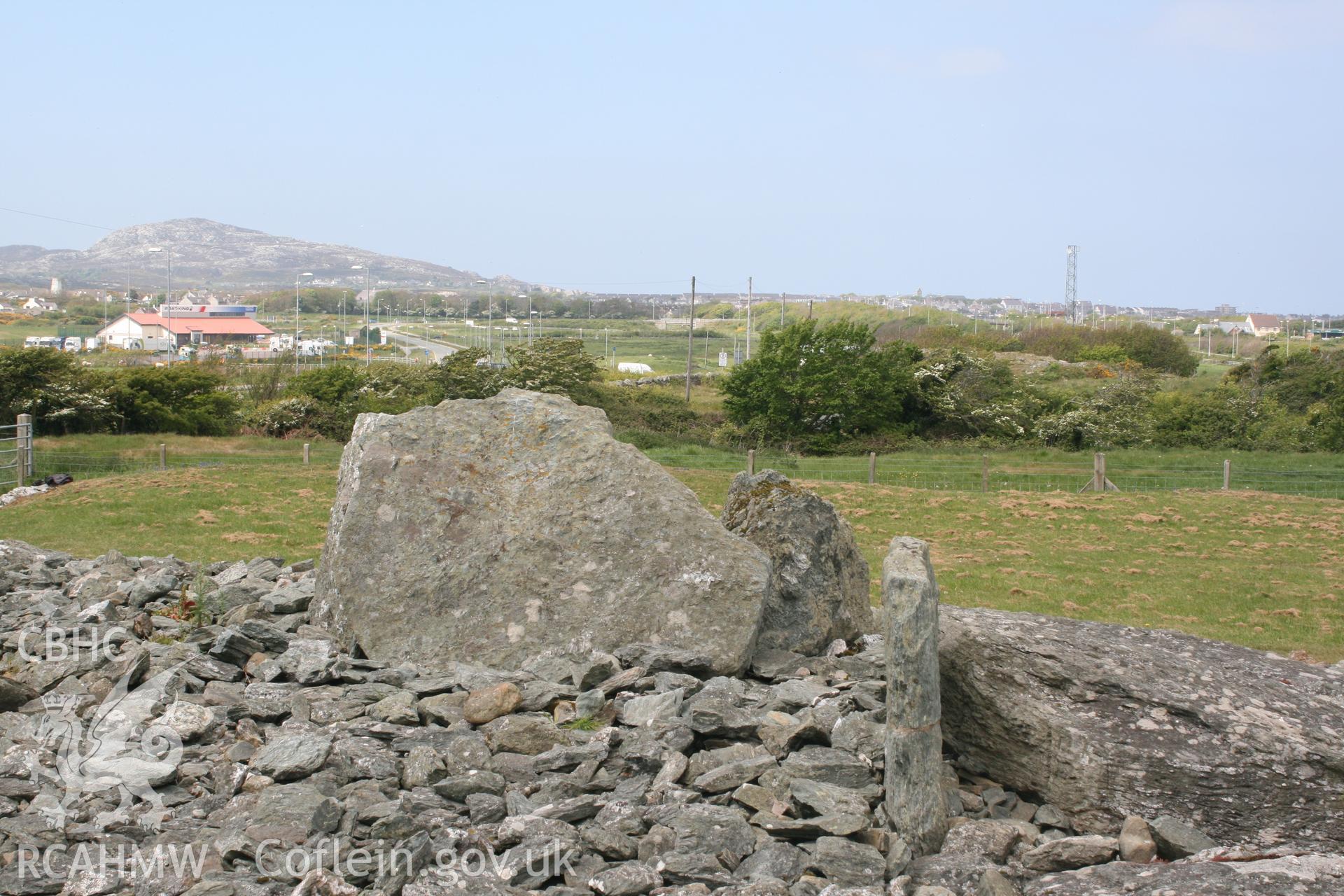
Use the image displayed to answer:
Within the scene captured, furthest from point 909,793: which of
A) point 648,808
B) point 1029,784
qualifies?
point 648,808

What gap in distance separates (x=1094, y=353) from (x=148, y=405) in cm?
7280

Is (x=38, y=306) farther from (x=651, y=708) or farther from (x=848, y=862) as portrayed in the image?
(x=848, y=862)

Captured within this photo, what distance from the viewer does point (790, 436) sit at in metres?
50.9

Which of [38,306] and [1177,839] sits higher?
[38,306]

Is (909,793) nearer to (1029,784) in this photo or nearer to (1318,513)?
(1029,784)

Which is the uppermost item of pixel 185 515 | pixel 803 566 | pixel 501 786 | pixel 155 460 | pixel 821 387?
pixel 821 387

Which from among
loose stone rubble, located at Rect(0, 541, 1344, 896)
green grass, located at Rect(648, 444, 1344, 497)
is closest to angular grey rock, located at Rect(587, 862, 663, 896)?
loose stone rubble, located at Rect(0, 541, 1344, 896)

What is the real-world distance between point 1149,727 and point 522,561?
449cm

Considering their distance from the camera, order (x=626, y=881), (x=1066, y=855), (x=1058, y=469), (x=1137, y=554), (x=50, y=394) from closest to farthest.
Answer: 1. (x=626, y=881)
2. (x=1066, y=855)
3. (x=1137, y=554)
4. (x=1058, y=469)
5. (x=50, y=394)

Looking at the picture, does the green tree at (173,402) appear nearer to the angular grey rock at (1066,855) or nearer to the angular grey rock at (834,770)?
the angular grey rock at (834,770)

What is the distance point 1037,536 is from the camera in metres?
20.4

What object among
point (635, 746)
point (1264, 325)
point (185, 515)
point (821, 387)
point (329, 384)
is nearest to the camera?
point (635, 746)

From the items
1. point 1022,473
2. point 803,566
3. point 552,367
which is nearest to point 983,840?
point 803,566

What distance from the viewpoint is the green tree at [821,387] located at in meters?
50.2
